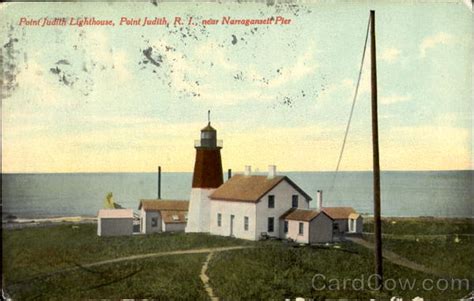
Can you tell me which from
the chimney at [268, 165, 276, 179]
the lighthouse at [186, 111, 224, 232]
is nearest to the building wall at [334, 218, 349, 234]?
the chimney at [268, 165, 276, 179]

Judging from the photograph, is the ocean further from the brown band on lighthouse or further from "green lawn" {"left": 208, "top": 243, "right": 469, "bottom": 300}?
"green lawn" {"left": 208, "top": 243, "right": 469, "bottom": 300}

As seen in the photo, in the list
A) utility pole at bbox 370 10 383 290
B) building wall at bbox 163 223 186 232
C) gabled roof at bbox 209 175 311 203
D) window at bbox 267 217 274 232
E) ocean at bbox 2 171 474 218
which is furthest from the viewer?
building wall at bbox 163 223 186 232

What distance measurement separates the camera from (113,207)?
29.6ft

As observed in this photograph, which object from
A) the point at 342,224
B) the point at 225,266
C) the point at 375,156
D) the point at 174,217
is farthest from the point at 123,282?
the point at 375,156

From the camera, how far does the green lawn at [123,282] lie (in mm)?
8734

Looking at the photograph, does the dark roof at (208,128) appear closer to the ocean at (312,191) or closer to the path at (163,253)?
the ocean at (312,191)

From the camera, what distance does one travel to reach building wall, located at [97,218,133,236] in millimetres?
9133

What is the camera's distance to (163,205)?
909cm

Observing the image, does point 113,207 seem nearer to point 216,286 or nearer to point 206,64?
point 216,286

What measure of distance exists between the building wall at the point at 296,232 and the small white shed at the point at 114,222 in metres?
2.47

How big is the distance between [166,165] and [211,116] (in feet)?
3.40

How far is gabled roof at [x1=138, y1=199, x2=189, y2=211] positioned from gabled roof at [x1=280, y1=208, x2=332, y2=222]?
1562 mm

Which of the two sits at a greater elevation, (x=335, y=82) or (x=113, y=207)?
(x=335, y=82)

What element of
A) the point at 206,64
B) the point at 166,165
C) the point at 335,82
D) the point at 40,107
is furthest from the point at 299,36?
the point at 40,107
